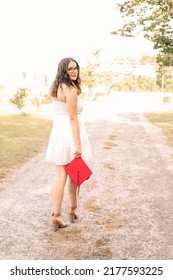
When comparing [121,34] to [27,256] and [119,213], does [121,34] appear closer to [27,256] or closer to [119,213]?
[119,213]

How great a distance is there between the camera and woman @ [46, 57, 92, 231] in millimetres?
3914

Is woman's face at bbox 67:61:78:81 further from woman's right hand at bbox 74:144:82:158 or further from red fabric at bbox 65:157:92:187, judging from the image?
red fabric at bbox 65:157:92:187

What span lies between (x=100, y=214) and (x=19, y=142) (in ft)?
23.2

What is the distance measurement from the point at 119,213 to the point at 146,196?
949 millimetres

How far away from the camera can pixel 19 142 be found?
1139cm

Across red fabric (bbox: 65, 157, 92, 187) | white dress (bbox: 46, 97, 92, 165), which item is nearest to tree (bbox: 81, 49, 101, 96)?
white dress (bbox: 46, 97, 92, 165)

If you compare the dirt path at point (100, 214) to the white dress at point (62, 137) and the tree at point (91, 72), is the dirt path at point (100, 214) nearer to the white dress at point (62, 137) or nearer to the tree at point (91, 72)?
the white dress at point (62, 137)

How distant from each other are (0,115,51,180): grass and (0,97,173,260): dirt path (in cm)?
51

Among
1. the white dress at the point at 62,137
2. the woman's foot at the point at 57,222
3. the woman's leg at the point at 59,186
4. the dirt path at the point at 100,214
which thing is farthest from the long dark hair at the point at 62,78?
the dirt path at the point at 100,214

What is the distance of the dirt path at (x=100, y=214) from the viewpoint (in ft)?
12.0

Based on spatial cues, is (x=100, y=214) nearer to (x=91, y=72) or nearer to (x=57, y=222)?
(x=57, y=222)

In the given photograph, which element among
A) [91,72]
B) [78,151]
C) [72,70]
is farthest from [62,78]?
[91,72]

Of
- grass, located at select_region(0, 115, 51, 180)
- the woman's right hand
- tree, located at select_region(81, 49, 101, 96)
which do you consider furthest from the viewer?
tree, located at select_region(81, 49, 101, 96)

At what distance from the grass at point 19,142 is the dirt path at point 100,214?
0.51 metres
